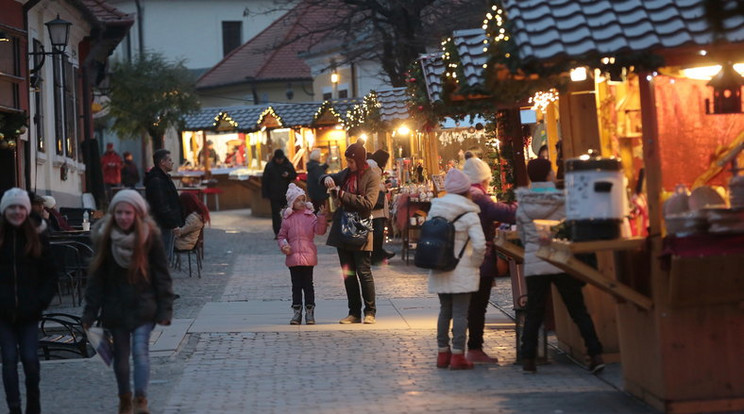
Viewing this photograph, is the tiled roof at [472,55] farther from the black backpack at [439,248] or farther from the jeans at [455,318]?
the jeans at [455,318]

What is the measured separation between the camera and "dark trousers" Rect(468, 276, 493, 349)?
11.5 metres

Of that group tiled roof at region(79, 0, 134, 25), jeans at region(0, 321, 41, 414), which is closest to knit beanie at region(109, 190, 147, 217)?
jeans at region(0, 321, 41, 414)

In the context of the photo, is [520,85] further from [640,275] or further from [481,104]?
[481,104]

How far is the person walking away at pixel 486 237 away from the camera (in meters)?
11.3

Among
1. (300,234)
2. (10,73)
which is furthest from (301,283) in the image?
(10,73)

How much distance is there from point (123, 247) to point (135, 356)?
710 millimetres

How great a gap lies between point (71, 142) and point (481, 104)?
15120mm

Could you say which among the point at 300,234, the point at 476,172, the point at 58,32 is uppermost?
the point at 58,32

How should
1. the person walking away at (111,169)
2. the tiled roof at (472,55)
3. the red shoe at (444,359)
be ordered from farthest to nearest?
the person walking away at (111,169)
the tiled roof at (472,55)
the red shoe at (444,359)

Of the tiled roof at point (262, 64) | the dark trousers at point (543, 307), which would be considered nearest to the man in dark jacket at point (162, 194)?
the dark trousers at point (543, 307)

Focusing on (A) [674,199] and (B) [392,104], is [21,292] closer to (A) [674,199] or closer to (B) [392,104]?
(A) [674,199]

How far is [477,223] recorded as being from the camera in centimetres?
1086

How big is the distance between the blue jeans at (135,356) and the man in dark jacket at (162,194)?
8.52 meters

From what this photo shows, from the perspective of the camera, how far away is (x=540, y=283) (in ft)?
34.7
